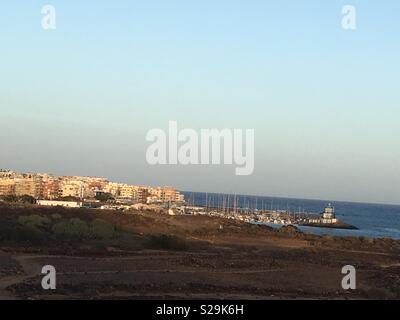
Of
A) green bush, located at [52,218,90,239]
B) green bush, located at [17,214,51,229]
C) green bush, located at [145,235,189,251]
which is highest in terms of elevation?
green bush, located at [17,214,51,229]

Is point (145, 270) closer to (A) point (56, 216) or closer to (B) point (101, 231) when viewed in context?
(B) point (101, 231)

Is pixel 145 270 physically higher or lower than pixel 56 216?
lower

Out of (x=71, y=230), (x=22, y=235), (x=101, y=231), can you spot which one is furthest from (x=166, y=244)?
(x=22, y=235)

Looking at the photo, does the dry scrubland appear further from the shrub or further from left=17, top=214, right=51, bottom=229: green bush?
the shrub

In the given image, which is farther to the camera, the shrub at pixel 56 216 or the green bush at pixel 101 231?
the shrub at pixel 56 216

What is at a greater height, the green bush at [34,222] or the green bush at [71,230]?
the green bush at [34,222]

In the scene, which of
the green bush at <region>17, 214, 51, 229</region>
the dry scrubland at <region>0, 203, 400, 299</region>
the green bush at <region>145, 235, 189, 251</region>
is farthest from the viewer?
the green bush at <region>17, 214, 51, 229</region>

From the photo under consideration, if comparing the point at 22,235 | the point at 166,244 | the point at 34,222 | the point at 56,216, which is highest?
the point at 34,222

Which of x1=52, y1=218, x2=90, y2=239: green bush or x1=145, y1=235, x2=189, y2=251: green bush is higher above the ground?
x1=52, y1=218, x2=90, y2=239: green bush

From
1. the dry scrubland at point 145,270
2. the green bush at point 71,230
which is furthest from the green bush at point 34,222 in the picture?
the green bush at point 71,230

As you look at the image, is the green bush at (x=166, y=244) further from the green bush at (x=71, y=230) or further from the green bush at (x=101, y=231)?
the green bush at (x=71, y=230)

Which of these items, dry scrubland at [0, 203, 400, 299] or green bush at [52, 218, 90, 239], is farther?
green bush at [52, 218, 90, 239]

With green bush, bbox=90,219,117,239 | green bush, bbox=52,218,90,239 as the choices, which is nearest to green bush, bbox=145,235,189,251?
green bush, bbox=90,219,117,239
